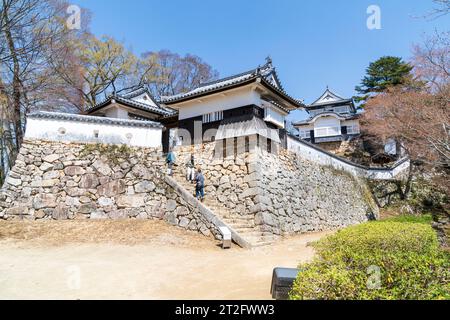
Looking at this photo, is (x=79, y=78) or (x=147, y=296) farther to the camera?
(x=79, y=78)

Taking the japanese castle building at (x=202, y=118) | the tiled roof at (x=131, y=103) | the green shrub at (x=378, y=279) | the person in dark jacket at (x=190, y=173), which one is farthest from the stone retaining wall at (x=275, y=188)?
the green shrub at (x=378, y=279)

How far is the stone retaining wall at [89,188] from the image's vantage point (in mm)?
10641

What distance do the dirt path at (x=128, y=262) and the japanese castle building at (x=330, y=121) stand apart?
78.1 ft

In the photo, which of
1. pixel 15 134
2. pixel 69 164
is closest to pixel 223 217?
pixel 69 164

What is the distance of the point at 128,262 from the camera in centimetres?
737

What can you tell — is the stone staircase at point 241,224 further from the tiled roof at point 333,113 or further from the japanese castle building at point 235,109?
the tiled roof at point 333,113

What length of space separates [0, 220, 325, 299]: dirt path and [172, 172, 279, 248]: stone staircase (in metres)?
0.60

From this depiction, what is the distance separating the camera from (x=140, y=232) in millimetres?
10375

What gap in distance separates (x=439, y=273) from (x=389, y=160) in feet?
98.3

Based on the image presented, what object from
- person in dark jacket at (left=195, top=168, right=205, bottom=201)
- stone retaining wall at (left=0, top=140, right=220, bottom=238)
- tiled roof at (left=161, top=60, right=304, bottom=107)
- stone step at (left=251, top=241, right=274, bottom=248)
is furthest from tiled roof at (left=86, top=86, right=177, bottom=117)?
stone step at (left=251, top=241, right=274, bottom=248)

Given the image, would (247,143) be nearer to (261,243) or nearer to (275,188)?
(275,188)

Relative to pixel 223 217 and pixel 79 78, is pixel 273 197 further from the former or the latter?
pixel 79 78

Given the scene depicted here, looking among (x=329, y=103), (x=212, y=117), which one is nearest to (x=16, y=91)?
(x=212, y=117)

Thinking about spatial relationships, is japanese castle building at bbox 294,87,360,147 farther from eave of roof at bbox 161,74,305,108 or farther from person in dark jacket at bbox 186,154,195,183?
person in dark jacket at bbox 186,154,195,183
